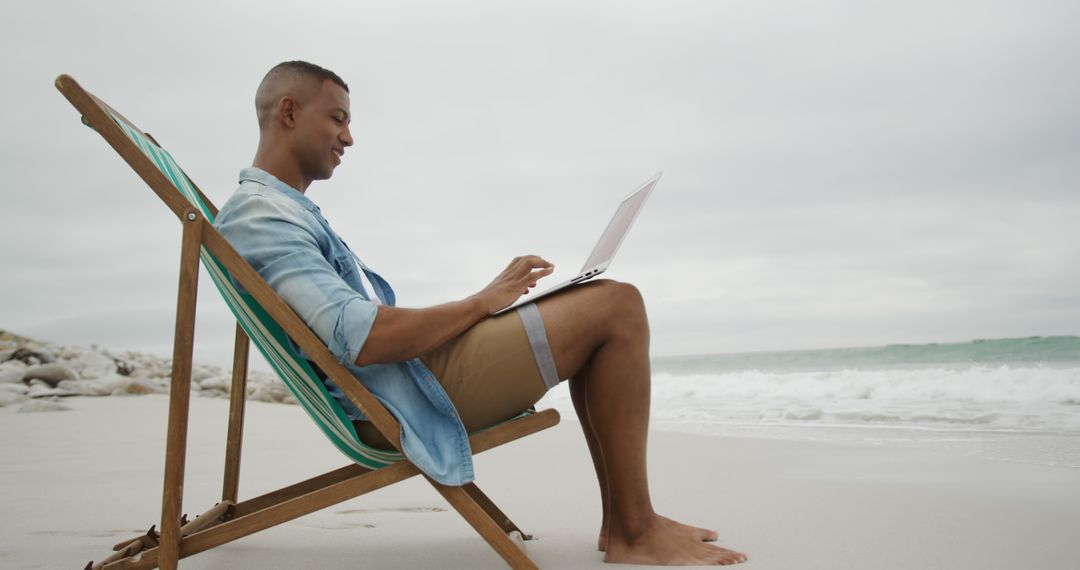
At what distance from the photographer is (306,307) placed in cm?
198

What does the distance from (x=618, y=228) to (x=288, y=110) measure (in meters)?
1.07

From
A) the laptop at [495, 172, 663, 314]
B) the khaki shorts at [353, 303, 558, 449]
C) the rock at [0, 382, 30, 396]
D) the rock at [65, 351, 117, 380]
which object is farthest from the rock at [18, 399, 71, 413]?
the laptop at [495, 172, 663, 314]

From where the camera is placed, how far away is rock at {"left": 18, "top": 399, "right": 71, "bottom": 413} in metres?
7.33

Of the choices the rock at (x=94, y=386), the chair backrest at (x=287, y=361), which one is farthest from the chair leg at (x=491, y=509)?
the rock at (x=94, y=386)

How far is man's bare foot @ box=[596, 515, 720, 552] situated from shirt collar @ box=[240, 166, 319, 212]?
142cm

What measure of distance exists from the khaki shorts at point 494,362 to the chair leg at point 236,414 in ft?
2.58

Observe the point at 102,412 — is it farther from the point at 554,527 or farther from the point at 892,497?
the point at 892,497

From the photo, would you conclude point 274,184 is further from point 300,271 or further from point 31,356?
point 31,356

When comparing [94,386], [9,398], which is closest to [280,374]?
[9,398]

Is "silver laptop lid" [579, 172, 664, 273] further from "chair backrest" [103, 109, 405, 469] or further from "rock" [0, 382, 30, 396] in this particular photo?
"rock" [0, 382, 30, 396]

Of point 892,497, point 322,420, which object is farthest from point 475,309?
point 892,497

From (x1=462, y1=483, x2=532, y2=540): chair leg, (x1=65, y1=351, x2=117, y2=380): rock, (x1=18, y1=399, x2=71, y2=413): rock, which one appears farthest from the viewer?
(x1=65, y1=351, x2=117, y2=380): rock

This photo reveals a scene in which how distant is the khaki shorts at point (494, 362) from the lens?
2154 mm

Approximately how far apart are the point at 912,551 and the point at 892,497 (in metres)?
1.04
